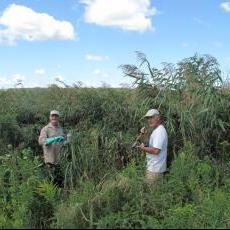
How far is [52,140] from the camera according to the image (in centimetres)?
1170

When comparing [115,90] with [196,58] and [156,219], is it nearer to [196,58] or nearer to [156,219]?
[196,58]

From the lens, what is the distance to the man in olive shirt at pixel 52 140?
11.7 meters

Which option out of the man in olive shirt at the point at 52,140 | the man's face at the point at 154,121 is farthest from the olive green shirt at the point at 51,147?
the man's face at the point at 154,121

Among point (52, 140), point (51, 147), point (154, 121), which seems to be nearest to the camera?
point (154, 121)

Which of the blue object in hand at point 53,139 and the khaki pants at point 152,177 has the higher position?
the blue object in hand at point 53,139

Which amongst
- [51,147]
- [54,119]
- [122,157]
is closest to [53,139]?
[51,147]

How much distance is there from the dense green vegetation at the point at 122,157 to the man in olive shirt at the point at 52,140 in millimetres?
175

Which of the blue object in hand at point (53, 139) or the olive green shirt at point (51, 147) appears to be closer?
the blue object in hand at point (53, 139)

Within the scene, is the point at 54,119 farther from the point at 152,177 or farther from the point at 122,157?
the point at 152,177

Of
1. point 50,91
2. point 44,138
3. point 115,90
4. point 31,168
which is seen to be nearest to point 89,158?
point 44,138

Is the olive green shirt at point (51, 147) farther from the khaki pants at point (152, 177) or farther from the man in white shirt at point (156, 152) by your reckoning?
the khaki pants at point (152, 177)

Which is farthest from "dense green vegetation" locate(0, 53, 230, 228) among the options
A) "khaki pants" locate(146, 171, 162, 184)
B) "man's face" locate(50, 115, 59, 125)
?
"man's face" locate(50, 115, 59, 125)

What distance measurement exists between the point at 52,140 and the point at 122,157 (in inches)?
55.1

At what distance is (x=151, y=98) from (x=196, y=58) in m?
1.28
